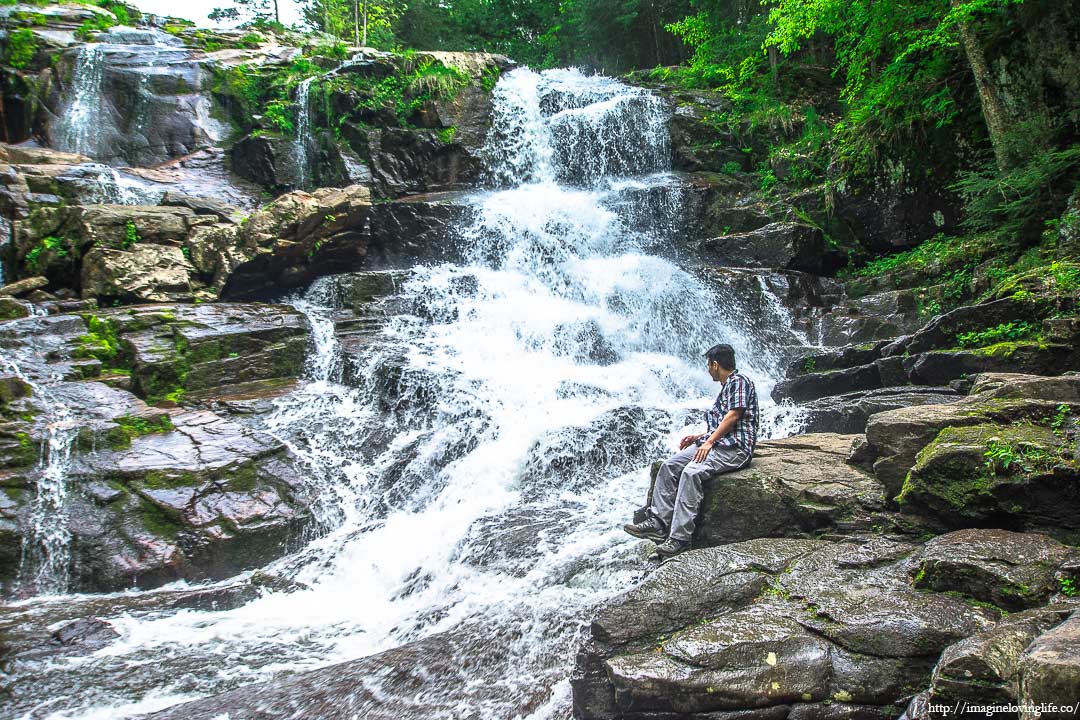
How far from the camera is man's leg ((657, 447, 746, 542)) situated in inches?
213

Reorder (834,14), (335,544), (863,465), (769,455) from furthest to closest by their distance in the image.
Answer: (834,14), (335,544), (769,455), (863,465)

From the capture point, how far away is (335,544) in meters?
7.64

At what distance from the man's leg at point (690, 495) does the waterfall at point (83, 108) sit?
1829cm

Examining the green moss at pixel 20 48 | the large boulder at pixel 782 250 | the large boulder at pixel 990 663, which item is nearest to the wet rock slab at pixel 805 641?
the large boulder at pixel 990 663

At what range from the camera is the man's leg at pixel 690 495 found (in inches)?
213

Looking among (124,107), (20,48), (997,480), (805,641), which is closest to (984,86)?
(997,480)

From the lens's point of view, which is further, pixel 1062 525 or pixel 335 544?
pixel 335 544

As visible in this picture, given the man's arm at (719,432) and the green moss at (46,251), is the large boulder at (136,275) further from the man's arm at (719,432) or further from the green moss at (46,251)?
A: the man's arm at (719,432)

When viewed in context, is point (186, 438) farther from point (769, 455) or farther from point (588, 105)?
point (588, 105)

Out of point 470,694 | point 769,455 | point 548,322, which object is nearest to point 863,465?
point 769,455

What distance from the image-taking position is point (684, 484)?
5.46 metres

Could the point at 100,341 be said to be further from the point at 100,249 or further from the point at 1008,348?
the point at 1008,348

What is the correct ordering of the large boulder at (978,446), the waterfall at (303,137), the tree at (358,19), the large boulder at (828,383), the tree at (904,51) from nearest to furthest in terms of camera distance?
the large boulder at (978,446) → the large boulder at (828,383) → the tree at (904,51) → the waterfall at (303,137) → the tree at (358,19)

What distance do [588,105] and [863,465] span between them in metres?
15.9
